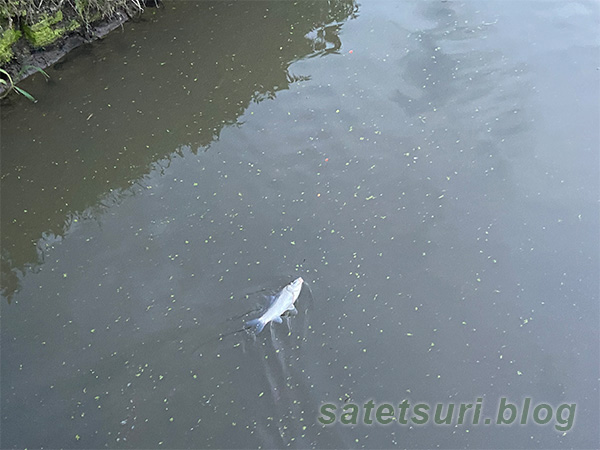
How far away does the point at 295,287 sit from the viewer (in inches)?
124

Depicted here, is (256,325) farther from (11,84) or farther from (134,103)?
(11,84)

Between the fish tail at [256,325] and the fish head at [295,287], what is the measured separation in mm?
254

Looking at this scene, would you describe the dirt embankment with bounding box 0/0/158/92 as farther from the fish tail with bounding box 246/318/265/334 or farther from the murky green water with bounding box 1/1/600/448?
the fish tail with bounding box 246/318/265/334

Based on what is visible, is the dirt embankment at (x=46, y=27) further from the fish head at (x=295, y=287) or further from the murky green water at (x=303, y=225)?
the fish head at (x=295, y=287)

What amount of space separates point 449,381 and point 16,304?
2644 millimetres

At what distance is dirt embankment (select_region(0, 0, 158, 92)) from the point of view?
4176 mm

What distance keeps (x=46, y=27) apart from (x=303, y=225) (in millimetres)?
2830

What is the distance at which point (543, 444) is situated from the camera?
2758 mm

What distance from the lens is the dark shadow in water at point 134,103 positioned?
145 inches

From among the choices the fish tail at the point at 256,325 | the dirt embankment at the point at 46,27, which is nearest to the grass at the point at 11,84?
the dirt embankment at the point at 46,27

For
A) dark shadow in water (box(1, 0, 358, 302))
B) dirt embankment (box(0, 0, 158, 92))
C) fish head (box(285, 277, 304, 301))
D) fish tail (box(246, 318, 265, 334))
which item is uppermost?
dirt embankment (box(0, 0, 158, 92))

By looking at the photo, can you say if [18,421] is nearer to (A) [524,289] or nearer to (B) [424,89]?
(A) [524,289]

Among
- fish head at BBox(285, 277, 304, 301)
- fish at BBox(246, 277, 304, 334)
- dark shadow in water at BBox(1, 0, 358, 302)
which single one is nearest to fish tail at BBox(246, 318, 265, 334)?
fish at BBox(246, 277, 304, 334)

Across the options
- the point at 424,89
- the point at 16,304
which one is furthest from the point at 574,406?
the point at 16,304
